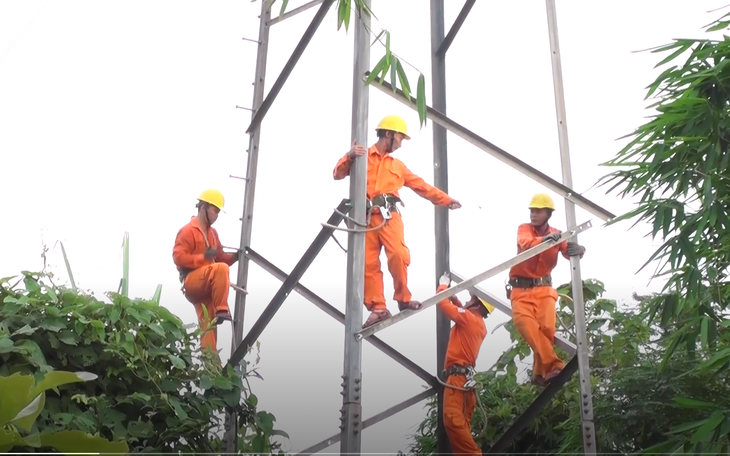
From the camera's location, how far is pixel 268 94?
6.98 meters

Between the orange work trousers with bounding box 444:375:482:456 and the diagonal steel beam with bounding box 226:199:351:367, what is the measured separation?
66.0 inches

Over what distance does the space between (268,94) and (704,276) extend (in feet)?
11.5

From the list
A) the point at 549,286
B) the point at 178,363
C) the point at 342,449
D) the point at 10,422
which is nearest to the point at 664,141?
the point at 549,286

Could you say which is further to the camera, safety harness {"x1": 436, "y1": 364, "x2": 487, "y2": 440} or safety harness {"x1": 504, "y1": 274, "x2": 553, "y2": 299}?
safety harness {"x1": 436, "y1": 364, "x2": 487, "y2": 440}

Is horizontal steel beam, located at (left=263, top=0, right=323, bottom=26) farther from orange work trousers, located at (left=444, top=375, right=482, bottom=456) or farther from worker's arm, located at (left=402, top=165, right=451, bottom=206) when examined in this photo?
orange work trousers, located at (left=444, top=375, right=482, bottom=456)

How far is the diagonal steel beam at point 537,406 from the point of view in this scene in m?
6.36

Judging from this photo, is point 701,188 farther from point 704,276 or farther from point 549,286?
point 549,286

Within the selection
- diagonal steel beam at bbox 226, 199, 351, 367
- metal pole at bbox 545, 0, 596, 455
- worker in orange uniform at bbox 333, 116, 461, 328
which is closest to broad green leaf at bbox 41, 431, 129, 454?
diagonal steel beam at bbox 226, 199, 351, 367

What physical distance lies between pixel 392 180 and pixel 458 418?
218cm

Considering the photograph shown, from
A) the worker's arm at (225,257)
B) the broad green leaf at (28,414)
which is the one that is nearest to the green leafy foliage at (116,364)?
the worker's arm at (225,257)

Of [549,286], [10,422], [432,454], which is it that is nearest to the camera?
[10,422]

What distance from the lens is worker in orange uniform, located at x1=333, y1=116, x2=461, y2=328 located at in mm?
6070

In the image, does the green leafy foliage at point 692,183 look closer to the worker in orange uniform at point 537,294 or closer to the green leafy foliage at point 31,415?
the worker in orange uniform at point 537,294

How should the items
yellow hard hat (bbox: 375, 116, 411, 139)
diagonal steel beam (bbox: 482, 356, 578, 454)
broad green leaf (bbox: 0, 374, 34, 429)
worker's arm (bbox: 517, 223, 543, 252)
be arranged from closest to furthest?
broad green leaf (bbox: 0, 374, 34, 429), diagonal steel beam (bbox: 482, 356, 578, 454), worker's arm (bbox: 517, 223, 543, 252), yellow hard hat (bbox: 375, 116, 411, 139)
